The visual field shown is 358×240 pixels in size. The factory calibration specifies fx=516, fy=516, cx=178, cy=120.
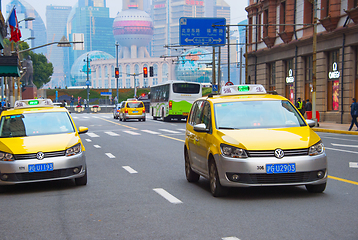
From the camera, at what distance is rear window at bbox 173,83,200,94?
139ft

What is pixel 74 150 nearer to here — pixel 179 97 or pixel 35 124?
pixel 35 124

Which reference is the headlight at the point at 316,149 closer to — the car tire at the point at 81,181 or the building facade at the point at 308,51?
the car tire at the point at 81,181

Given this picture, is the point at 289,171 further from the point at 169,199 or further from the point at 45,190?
the point at 45,190

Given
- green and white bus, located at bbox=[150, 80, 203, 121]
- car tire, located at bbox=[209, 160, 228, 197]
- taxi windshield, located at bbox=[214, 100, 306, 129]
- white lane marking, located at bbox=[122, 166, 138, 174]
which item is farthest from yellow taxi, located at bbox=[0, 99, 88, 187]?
green and white bus, located at bbox=[150, 80, 203, 121]

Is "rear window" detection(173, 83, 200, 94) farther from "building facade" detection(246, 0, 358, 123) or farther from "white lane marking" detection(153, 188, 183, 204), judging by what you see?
"white lane marking" detection(153, 188, 183, 204)

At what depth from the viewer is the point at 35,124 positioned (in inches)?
405

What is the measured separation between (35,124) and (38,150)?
1.37m

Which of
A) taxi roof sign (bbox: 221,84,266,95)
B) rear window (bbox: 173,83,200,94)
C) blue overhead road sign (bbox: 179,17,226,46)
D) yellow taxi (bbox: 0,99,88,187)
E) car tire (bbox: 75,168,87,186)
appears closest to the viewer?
yellow taxi (bbox: 0,99,88,187)

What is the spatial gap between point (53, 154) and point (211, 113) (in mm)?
2880

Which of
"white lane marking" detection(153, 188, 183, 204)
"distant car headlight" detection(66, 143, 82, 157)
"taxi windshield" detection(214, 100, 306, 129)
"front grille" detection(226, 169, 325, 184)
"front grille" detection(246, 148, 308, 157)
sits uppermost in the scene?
"taxi windshield" detection(214, 100, 306, 129)

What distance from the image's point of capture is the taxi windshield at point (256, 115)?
8.53m

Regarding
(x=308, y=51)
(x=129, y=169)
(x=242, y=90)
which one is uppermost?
(x=308, y=51)

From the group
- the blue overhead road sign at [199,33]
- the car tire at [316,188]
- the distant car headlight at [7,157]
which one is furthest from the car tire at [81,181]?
the blue overhead road sign at [199,33]

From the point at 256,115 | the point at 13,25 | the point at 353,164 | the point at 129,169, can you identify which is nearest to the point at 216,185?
the point at 256,115
